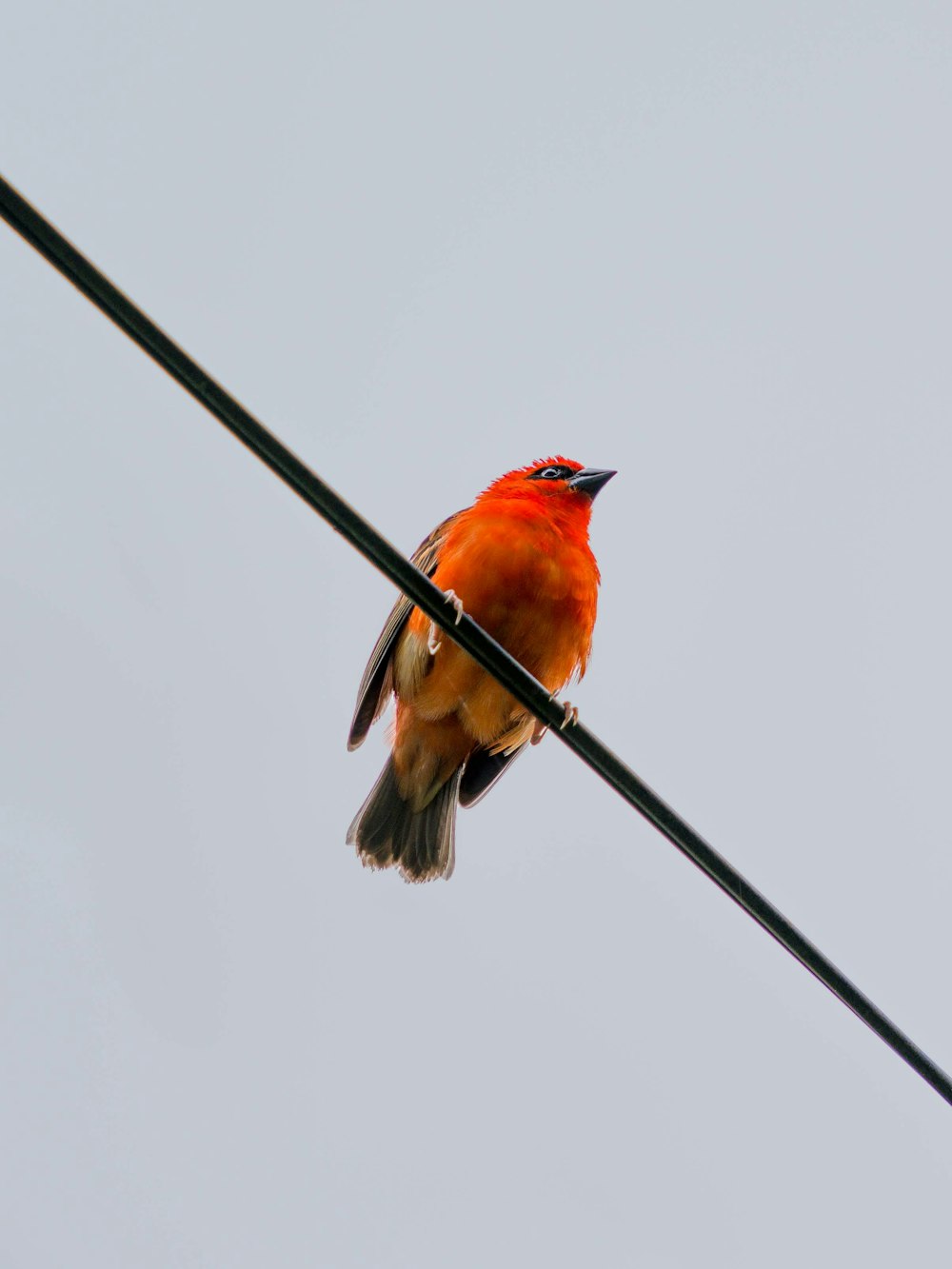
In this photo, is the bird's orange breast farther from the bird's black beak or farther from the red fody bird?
the bird's black beak

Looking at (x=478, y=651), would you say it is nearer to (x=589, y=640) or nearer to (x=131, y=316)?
(x=131, y=316)

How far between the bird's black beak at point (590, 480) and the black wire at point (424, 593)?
8.12 feet

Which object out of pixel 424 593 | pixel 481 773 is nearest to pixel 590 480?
pixel 481 773

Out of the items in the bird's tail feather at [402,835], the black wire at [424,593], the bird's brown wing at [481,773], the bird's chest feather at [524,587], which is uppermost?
the bird's chest feather at [524,587]

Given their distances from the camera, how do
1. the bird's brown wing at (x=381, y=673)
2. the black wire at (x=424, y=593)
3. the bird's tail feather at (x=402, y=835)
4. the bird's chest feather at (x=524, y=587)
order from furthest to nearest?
1. the bird's tail feather at (x=402, y=835)
2. the bird's brown wing at (x=381, y=673)
3. the bird's chest feather at (x=524, y=587)
4. the black wire at (x=424, y=593)

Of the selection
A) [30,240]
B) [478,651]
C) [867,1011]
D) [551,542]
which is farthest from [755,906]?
[551,542]

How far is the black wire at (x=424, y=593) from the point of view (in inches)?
80.9

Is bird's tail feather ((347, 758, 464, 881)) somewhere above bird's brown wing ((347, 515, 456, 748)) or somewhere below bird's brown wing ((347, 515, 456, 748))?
below

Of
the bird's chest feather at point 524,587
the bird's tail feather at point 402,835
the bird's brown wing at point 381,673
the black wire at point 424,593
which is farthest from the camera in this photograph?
the bird's tail feather at point 402,835

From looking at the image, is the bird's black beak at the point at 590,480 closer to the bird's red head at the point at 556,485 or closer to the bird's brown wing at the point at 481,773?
the bird's red head at the point at 556,485

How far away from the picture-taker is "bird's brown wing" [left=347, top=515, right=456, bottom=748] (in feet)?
16.3

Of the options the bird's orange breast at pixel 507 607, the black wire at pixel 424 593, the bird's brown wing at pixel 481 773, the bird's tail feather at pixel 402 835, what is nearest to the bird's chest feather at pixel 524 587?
the bird's orange breast at pixel 507 607

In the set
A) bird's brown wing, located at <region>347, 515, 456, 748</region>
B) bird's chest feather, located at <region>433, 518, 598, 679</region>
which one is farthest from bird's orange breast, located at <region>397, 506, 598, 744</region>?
bird's brown wing, located at <region>347, 515, 456, 748</region>

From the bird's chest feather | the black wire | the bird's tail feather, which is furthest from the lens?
the bird's tail feather
